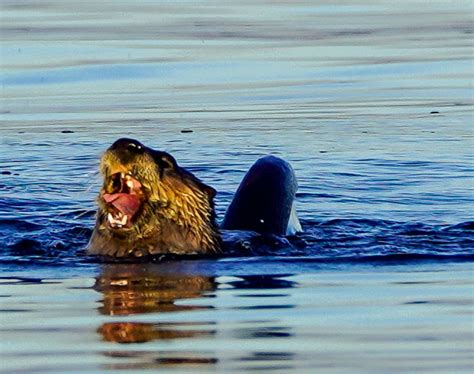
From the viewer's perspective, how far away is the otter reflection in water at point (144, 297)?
619 cm

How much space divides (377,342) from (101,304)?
1.39 metres

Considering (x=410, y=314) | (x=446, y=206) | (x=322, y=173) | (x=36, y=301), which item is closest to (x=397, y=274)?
(x=410, y=314)

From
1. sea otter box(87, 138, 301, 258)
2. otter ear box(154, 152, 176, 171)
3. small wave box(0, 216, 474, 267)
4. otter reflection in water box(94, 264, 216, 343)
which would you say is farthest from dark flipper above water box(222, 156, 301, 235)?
otter reflection in water box(94, 264, 216, 343)

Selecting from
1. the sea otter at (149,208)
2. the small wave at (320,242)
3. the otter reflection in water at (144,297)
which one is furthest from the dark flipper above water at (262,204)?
the otter reflection in water at (144,297)

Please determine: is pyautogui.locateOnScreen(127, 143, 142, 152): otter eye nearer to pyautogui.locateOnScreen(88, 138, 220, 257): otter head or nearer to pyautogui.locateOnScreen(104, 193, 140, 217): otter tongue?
pyautogui.locateOnScreen(88, 138, 220, 257): otter head

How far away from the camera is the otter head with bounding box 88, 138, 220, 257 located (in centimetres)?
790

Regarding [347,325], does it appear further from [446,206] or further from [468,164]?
[468,164]

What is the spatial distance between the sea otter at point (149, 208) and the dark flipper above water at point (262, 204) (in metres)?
0.61

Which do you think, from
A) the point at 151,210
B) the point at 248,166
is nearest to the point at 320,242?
the point at 151,210

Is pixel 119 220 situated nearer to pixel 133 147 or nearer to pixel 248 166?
pixel 133 147

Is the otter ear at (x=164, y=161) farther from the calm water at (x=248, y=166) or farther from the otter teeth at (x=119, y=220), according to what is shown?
the calm water at (x=248, y=166)

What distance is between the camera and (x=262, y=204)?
898 cm

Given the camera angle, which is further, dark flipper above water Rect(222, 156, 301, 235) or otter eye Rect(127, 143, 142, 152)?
dark flipper above water Rect(222, 156, 301, 235)

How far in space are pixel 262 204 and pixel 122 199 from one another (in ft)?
3.82
